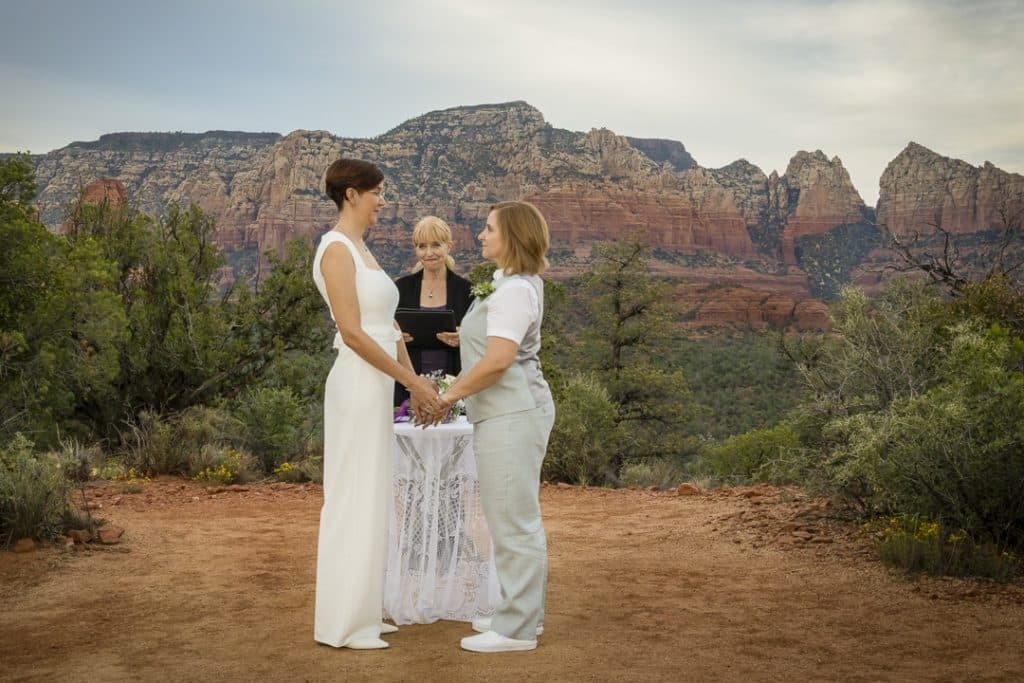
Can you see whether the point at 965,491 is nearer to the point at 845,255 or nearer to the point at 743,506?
the point at 743,506

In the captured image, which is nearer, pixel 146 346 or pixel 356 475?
pixel 356 475

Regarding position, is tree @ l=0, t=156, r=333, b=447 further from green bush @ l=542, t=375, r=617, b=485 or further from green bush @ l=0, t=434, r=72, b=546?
green bush @ l=542, t=375, r=617, b=485

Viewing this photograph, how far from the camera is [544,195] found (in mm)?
70000

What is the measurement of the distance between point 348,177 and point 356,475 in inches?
54.8

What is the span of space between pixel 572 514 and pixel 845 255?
2998 inches

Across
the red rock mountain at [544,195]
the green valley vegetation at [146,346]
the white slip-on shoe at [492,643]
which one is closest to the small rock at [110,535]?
the green valley vegetation at [146,346]

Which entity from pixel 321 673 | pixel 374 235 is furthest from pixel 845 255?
pixel 321 673

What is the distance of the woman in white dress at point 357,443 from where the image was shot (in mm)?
4398

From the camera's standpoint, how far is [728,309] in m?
60.4

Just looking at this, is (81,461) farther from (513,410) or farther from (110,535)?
(513,410)

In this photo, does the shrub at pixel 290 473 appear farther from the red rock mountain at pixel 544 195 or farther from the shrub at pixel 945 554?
the red rock mountain at pixel 544 195

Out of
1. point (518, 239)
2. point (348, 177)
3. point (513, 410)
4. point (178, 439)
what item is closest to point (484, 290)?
point (518, 239)

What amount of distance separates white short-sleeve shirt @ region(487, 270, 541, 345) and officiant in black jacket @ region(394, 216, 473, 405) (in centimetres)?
132

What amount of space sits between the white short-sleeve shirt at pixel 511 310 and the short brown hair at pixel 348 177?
0.86 metres
